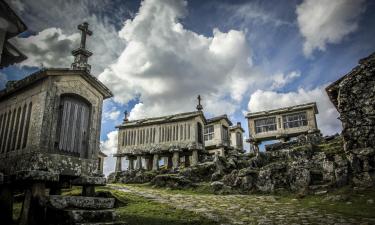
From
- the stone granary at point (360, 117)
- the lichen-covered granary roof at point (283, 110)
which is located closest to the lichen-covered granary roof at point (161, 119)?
the lichen-covered granary roof at point (283, 110)

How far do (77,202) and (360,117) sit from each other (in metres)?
13.2

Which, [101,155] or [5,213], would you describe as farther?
[101,155]

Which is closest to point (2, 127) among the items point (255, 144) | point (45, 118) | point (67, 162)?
point (45, 118)

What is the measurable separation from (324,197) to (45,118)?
428 inches

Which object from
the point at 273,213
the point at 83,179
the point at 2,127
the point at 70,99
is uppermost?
the point at 70,99

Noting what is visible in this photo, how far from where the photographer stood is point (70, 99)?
7508 mm

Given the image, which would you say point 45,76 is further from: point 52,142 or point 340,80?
point 340,80

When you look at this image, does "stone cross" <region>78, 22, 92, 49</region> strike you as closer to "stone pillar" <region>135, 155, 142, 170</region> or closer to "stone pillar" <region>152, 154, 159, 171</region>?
"stone pillar" <region>152, 154, 159, 171</region>

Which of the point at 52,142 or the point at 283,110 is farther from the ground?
the point at 283,110

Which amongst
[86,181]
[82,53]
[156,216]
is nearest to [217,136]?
[156,216]

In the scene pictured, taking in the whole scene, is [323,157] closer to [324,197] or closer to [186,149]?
[324,197]

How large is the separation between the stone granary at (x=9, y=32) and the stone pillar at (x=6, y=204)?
5376 millimetres

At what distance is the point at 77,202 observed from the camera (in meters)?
5.61

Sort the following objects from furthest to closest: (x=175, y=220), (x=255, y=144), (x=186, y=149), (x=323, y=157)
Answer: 1. (x=255, y=144)
2. (x=186, y=149)
3. (x=323, y=157)
4. (x=175, y=220)
